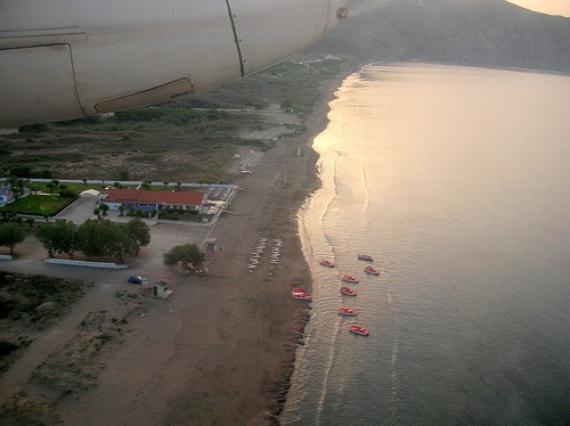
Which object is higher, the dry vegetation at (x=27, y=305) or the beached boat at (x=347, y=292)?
the dry vegetation at (x=27, y=305)

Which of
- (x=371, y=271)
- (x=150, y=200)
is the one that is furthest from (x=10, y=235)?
(x=371, y=271)

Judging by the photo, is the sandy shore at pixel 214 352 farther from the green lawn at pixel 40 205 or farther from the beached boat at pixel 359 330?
the green lawn at pixel 40 205

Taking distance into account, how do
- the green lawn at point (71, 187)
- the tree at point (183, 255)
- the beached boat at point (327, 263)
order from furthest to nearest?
the green lawn at point (71, 187) < the beached boat at point (327, 263) < the tree at point (183, 255)

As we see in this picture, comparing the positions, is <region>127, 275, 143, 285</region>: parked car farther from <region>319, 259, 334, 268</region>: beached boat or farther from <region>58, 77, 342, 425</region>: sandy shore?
<region>319, 259, 334, 268</region>: beached boat

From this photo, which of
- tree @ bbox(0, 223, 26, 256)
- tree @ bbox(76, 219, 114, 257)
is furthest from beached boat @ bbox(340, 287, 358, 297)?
tree @ bbox(0, 223, 26, 256)

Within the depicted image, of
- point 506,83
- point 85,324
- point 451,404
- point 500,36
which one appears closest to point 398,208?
point 451,404

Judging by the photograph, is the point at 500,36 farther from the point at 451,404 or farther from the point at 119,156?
the point at 451,404

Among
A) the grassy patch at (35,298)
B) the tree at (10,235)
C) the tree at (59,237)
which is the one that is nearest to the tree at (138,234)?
the tree at (59,237)
